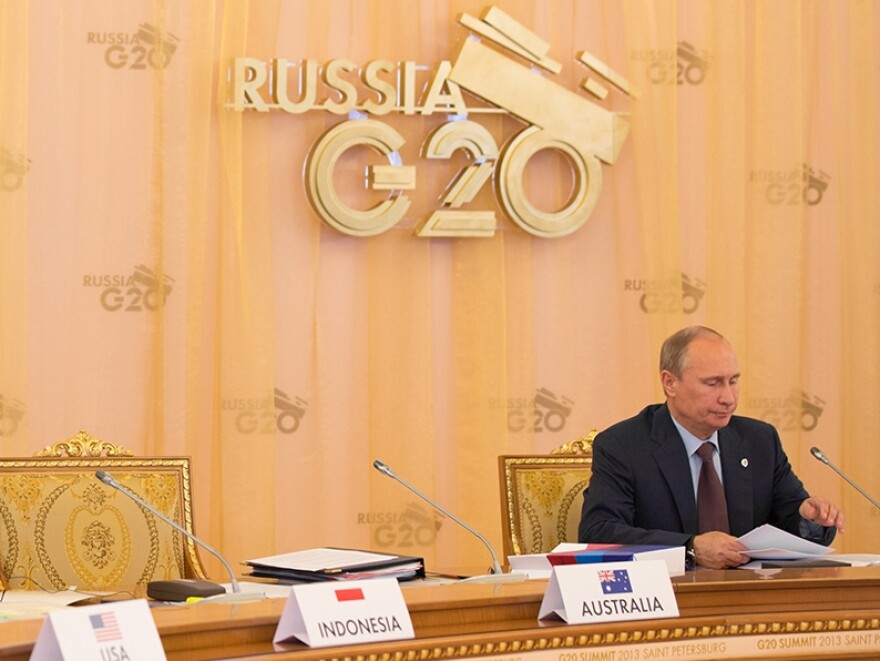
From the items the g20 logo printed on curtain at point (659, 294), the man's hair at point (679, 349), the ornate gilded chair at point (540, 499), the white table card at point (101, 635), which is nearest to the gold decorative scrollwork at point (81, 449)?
the ornate gilded chair at point (540, 499)

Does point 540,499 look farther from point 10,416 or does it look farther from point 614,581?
point 10,416

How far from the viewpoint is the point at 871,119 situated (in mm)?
5418

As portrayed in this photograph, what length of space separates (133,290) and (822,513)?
2473 millimetres

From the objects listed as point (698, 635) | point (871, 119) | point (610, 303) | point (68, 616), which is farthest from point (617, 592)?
point (871, 119)

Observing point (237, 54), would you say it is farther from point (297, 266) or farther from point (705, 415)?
point (705, 415)

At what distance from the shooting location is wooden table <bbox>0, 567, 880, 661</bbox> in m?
2.21

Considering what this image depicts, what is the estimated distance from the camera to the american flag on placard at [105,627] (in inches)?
76.3

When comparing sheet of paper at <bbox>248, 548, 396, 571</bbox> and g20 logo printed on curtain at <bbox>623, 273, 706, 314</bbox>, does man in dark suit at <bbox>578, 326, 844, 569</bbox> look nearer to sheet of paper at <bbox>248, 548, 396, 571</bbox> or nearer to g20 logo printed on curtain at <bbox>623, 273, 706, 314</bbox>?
sheet of paper at <bbox>248, 548, 396, 571</bbox>

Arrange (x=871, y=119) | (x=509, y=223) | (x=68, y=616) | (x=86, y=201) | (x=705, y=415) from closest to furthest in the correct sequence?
(x=68, y=616)
(x=705, y=415)
(x=86, y=201)
(x=509, y=223)
(x=871, y=119)

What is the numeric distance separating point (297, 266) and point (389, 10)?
1004 millimetres

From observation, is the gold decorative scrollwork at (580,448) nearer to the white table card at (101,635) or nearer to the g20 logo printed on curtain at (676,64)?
the g20 logo printed on curtain at (676,64)

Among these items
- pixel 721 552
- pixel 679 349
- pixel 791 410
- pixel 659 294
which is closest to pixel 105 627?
pixel 721 552

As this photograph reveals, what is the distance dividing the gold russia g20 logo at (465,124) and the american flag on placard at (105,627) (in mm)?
2944

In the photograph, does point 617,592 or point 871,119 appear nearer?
point 617,592
